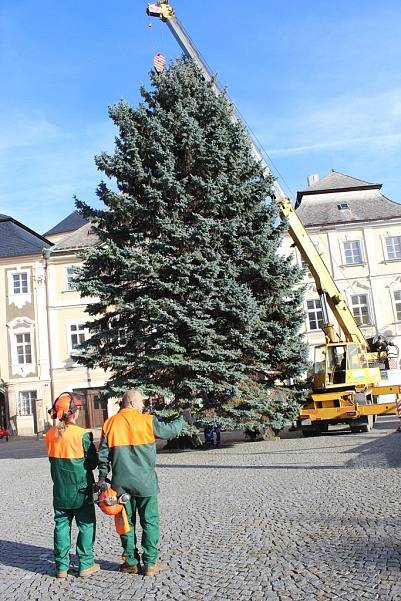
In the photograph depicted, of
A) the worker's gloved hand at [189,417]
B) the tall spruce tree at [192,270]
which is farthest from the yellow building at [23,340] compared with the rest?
the worker's gloved hand at [189,417]

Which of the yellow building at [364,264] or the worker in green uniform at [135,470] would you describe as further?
the yellow building at [364,264]

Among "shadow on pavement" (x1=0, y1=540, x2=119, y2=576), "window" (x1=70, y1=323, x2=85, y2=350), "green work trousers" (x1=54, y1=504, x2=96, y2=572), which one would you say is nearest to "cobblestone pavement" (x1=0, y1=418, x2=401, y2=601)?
"shadow on pavement" (x1=0, y1=540, x2=119, y2=576)

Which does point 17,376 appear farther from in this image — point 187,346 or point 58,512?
point 58,512

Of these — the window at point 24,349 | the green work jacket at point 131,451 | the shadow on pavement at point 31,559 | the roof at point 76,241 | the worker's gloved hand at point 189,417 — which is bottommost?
the shadow on pavement at point 31,559

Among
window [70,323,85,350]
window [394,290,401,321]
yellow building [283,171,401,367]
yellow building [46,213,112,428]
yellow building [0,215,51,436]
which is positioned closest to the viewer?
window [394,290,401,321]

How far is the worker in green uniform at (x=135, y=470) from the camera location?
5141mm

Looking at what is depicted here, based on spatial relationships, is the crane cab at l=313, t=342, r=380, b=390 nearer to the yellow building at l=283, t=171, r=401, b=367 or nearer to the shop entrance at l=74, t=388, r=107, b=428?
the yellow building at l=283, t=171, r=401, b=367

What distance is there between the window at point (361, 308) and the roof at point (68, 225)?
21028 mm

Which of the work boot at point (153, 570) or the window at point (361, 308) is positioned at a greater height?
the window at point (361, 308)

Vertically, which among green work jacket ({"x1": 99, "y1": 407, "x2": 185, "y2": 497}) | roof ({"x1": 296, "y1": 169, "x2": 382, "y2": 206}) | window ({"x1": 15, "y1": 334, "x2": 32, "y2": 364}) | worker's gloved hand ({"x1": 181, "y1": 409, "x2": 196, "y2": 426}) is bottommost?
worker's gloved hand ({"x1": 181, "y1": 409, "x2": 196, "y2": 426})

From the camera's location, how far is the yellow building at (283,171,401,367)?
36.5 meters

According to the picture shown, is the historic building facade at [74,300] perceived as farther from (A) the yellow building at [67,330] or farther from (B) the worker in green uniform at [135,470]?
(B) the worker in green uniform at [135,470]

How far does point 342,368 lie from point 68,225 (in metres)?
33.0

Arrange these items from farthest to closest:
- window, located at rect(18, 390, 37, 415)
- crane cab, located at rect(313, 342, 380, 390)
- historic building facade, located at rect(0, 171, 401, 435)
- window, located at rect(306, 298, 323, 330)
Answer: window, located at rect(18, 390, 37, 415)
window, located at rect(306, 298, 323, 330)
historic building facade, located at rect(0, 171, 401, 435)
crane cab, located at rect(313, 342, 380, 390)
